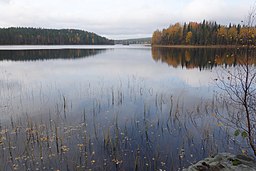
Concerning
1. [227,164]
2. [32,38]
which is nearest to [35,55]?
[227,164]

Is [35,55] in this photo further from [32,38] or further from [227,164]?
[32,38]

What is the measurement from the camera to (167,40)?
129125mm

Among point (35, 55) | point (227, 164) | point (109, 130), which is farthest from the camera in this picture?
point (35, 55)

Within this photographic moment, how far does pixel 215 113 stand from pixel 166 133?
4.21 meters

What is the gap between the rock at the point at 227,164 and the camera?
4727 mm

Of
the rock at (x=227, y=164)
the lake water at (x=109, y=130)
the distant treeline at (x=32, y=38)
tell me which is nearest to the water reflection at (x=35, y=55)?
the lake water at (x=109, y=130)

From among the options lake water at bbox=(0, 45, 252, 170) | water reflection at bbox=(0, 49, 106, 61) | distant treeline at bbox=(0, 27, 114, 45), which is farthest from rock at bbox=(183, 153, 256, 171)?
distant treeline at bbox=(0, 27, 114, 45)

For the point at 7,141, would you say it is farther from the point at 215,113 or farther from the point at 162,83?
the point at 162,83

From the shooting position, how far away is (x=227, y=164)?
16.1ft

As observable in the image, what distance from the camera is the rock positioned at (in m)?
Result: 4.73

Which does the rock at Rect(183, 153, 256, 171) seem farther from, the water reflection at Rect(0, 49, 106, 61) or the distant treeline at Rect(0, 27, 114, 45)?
the distant treeline at Rect(0, 27, 114, 45)

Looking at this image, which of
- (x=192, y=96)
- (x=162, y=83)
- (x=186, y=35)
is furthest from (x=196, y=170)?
(x=186, y=35)

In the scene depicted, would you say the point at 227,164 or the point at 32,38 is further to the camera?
the point at 32,38

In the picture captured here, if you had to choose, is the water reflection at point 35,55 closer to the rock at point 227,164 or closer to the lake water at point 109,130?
the lake water at point 109,130
